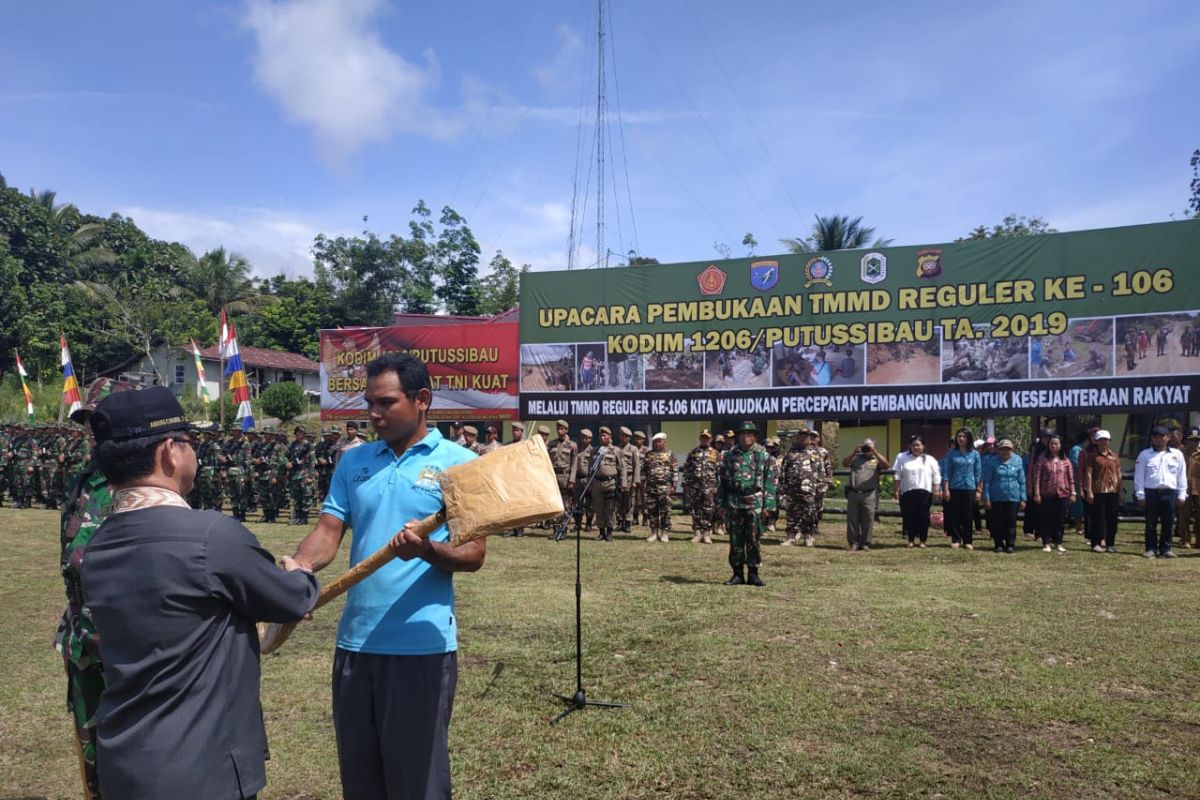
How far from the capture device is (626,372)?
58.6 feet

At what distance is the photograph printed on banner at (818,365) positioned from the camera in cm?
1642

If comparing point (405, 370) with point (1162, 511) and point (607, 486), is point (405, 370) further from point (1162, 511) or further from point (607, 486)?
point (1162, 511)

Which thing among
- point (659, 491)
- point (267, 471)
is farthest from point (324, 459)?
point (659, 491)

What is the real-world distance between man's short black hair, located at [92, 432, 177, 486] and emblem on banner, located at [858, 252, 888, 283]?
612 inches

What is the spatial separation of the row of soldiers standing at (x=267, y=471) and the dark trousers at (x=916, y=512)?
1049 centimetres

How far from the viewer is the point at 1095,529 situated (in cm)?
1321

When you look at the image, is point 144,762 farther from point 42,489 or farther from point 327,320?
point 327,320

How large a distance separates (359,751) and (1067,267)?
15933 mm

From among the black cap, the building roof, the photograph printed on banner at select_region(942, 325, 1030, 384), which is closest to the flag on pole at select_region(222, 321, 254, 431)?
the photograph printed on banner at select_region(942, 325, 1030, 384)

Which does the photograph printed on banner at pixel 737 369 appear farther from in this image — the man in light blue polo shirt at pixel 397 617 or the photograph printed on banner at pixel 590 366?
the man in light blue polo shirt at pixel 397 617

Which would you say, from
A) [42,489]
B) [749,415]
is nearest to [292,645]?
[749,415]

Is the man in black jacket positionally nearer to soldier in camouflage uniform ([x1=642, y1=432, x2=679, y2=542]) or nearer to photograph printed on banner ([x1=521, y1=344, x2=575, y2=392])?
soldier in camouflage uniform ([x1=642, y1=432, x2=679, y2=542])

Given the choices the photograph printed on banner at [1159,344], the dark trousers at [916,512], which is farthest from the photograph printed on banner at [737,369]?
the photograph printed on banner at [1159,344]

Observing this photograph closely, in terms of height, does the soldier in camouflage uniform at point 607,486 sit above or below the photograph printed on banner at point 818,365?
below
